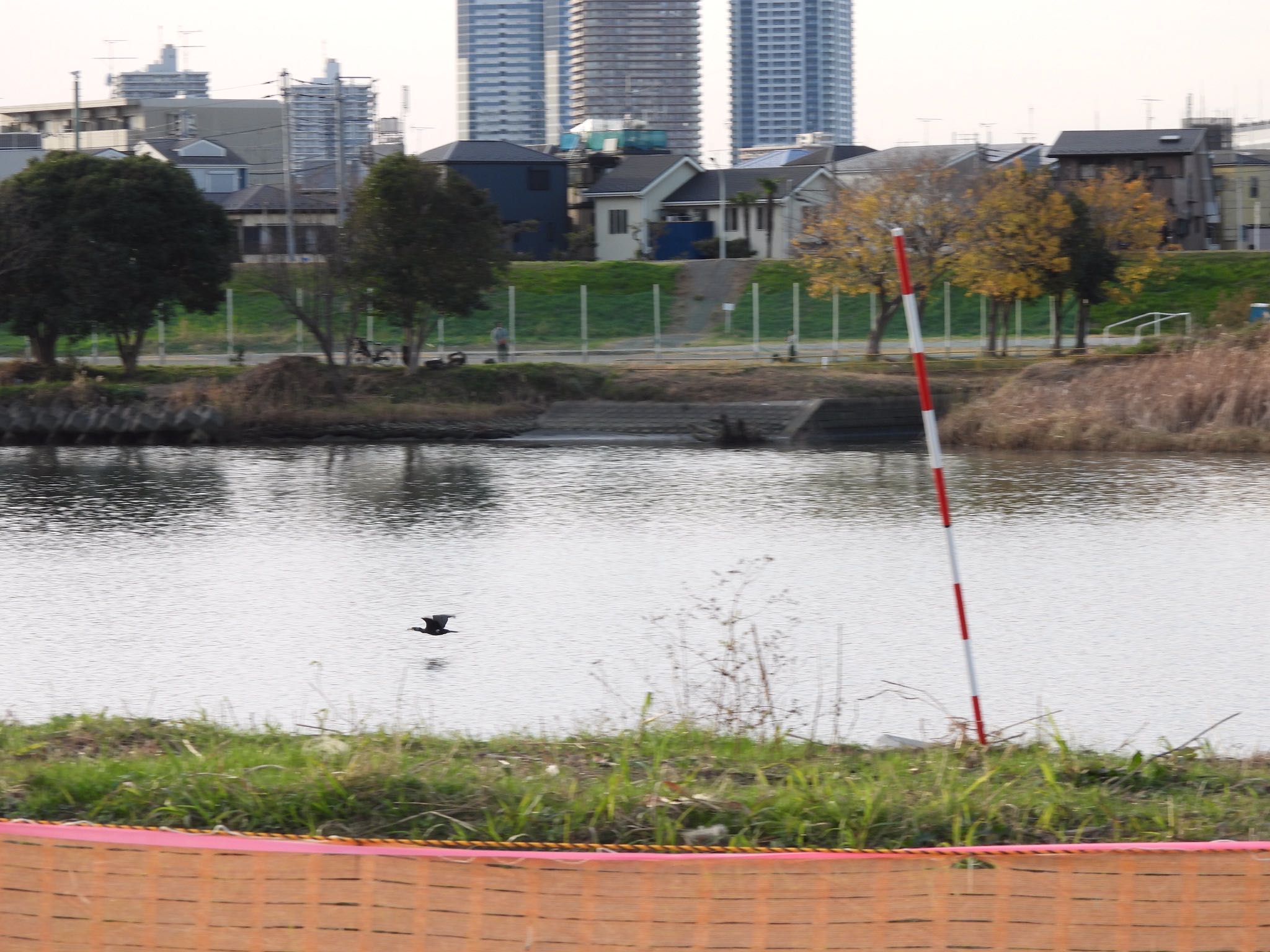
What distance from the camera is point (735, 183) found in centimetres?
6194

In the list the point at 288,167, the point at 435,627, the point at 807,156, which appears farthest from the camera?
the point at 807,156

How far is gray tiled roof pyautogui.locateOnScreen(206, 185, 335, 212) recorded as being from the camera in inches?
2314

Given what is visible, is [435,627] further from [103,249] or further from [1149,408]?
[103,249]

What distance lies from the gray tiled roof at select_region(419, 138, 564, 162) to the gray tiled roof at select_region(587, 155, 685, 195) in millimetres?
2761

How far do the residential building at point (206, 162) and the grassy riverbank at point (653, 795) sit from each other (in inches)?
2491

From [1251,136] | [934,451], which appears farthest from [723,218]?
[1251,136]

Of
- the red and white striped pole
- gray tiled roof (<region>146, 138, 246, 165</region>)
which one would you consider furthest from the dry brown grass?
gray tiled roof (<region>146, 138, 246, 165</region>)

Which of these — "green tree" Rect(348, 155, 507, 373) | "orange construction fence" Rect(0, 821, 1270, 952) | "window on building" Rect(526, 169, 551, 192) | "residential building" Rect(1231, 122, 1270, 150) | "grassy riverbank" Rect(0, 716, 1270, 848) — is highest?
"residential building" Rect(1231, 122, 1270, 150)

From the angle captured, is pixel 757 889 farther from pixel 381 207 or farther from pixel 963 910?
pixel 381 207

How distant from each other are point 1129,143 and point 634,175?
759 inches

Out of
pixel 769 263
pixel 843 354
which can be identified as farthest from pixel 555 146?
pixel 843 354

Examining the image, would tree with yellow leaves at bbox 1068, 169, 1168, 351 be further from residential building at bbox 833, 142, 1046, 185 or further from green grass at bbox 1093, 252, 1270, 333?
residential building at bbox 833, 142, 1046, 185

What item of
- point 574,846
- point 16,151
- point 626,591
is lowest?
point 626,591

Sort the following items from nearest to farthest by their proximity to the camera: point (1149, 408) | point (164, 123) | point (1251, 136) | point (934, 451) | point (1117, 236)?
point (934, 451) → point (1149, 408) → point (1117, 236) → point (164, 123) → point (1251, 136)
